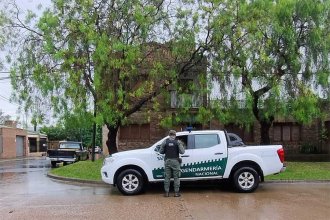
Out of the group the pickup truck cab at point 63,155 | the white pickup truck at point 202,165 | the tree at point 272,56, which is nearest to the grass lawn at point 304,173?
the tree at point 272,56

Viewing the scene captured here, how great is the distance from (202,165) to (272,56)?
767 cm

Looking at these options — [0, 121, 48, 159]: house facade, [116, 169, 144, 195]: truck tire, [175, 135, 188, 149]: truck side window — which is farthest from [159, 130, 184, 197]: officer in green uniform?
[0, 121, 48, 159]: house facade

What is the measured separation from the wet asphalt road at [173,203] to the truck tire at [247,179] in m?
0.28

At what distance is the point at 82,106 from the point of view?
55.8ft

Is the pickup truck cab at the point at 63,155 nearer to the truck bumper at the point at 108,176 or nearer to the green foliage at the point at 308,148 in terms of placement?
the green foliage at the point at 308,148

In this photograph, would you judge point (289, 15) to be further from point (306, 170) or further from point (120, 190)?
point (120, 190)

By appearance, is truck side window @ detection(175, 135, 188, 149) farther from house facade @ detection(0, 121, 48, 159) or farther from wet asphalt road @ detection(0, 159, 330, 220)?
house facade @ detection(0, 121, 48, 159)

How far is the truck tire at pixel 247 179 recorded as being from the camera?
12.7 metres

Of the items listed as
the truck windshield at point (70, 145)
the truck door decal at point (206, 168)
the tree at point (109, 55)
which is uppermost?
the tree at point (109, 55)

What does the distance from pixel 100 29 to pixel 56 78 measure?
250 centimetres

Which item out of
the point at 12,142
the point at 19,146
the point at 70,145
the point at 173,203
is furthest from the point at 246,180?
the point at 19,146

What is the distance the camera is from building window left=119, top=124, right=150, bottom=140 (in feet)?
97.8

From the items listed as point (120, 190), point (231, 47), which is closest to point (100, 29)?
point (231, 47)

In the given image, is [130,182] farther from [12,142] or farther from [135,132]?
[12,142]
